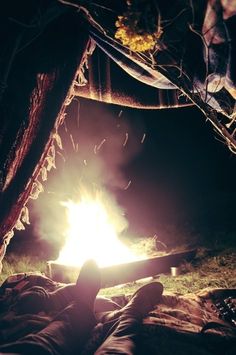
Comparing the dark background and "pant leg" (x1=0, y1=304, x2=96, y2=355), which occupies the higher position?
the dark background

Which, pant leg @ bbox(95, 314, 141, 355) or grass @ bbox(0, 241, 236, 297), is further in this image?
grass @ bbox(0, 241, 236, 297)

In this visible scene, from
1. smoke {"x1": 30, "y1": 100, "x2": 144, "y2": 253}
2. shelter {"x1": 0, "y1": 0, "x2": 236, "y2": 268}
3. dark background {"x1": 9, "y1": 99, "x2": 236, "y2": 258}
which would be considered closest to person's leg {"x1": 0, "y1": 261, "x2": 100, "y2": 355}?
shelter {"x1": 0, "y1": 0, "x2": 236, "y2": 268}

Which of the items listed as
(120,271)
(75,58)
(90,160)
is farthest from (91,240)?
(90,160)

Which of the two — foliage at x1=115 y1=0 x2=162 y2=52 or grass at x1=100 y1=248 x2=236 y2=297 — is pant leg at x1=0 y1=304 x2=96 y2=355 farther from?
foliage at x1=115 y1=0 x2=162 y2=52

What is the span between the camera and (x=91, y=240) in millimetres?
7891

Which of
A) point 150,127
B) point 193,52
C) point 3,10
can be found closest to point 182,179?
point 150,127

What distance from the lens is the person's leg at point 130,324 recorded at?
11.1ft

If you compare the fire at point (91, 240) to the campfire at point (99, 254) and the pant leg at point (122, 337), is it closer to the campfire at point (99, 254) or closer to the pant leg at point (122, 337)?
the campfire at point (99, 254)

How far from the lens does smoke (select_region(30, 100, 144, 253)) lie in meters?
11.2

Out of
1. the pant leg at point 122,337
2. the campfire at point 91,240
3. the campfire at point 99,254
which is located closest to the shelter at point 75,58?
the pant leg at point 122,337

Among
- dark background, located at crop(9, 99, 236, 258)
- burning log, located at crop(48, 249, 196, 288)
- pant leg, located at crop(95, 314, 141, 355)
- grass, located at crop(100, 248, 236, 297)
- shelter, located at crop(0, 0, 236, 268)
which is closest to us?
pant leg, located at crop(95, 314, 141, 355)

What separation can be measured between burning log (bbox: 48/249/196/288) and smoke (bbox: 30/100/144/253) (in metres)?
3.51

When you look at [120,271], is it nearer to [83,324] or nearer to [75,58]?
[83,324]

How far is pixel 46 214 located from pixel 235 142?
7.71 meters
